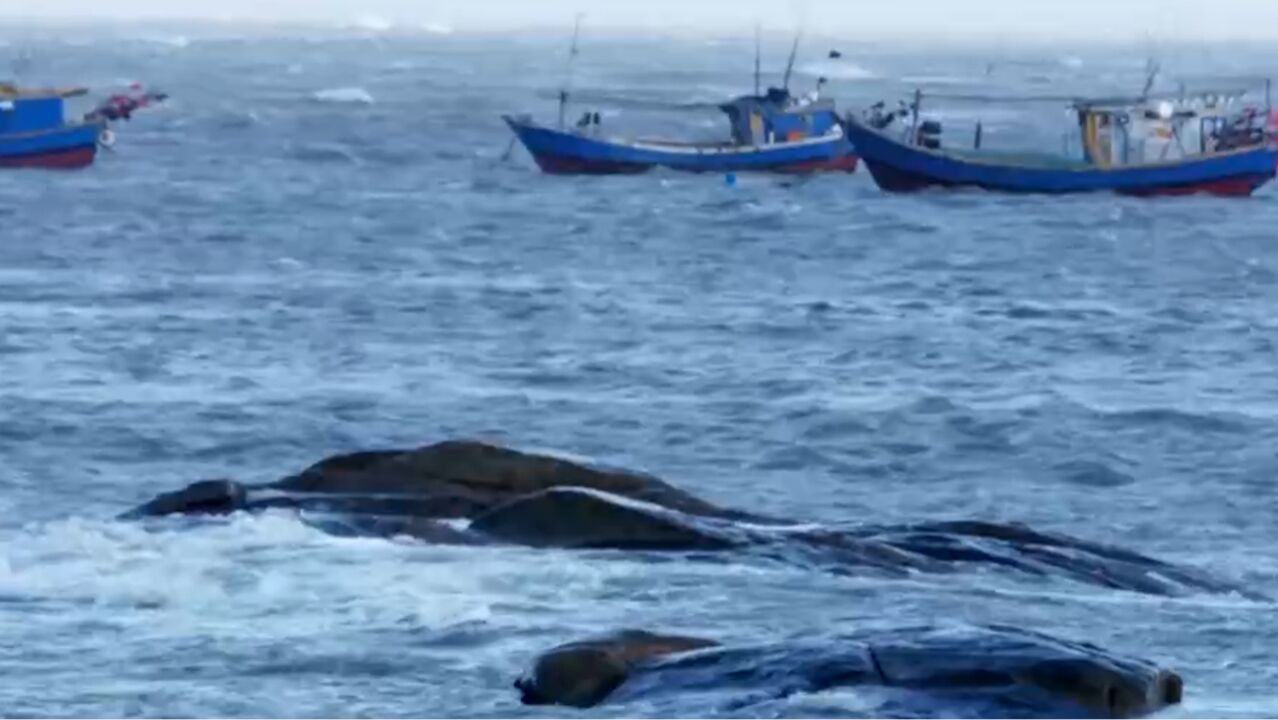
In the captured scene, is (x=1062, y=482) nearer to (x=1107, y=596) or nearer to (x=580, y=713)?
(x=1107, y=596)

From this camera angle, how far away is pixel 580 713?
1313 centimetres

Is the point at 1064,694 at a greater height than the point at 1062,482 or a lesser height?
greater

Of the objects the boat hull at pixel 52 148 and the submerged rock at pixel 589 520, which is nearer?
the submerged rock at pixel 589 520

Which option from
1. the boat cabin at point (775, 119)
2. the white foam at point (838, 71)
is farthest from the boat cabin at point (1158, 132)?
the white foam at point (838, 71)

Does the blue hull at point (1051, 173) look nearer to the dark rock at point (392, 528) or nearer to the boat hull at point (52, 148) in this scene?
the boat hull at point (52, 148)

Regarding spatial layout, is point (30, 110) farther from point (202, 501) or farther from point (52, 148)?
point (202, 501)

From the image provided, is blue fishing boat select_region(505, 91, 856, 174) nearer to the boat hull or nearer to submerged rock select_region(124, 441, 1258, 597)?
the boat hull

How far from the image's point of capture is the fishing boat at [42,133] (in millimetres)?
66000

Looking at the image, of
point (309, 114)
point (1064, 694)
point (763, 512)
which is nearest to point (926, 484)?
point (763, 512)

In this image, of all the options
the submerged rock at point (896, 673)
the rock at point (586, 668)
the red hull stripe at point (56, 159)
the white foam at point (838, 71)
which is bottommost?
the white foam at point (838, 71)

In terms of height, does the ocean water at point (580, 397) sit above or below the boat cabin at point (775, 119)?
above

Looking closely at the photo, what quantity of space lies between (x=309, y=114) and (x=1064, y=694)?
3431 inches

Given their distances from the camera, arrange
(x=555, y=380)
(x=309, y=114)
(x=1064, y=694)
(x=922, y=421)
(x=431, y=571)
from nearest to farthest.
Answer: (x=1064, y=694) < (x=431, y=571) < (x=922, y=421) < (x=555, y=380) < (x=309, y=114)

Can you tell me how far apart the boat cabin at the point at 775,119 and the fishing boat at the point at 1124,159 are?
534cm
